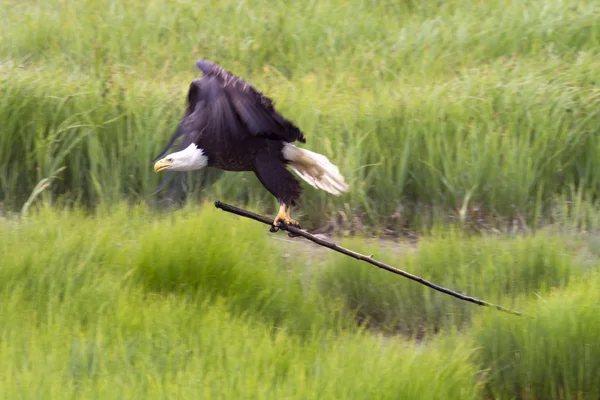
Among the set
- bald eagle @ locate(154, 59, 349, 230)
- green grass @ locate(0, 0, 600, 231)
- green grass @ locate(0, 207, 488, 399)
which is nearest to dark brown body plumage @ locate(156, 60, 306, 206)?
bald eagle @ locate(154, 59, 349, 230)

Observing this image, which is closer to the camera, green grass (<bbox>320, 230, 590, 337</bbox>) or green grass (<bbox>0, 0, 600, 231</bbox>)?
green grass (<bbox>320, 230, 590, 337</bbox>)

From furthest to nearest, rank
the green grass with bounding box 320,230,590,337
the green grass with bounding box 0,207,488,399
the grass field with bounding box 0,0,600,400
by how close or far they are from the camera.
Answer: the green grass with bounding box 320,230,590,337, the grass field with bounding box 0,0,600,400, the green grass with bounding box 0,207,488,399

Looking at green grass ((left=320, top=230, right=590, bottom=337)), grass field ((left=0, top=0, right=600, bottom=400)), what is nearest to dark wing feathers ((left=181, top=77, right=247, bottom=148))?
grass field ((left=0, top=0, right=600, bottom=400))

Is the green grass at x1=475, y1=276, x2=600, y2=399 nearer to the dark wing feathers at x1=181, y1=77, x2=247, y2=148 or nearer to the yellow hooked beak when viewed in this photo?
the dark wing feathers at x1=181, y1=77, x2=247, y2=148

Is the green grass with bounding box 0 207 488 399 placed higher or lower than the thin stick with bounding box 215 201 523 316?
lower

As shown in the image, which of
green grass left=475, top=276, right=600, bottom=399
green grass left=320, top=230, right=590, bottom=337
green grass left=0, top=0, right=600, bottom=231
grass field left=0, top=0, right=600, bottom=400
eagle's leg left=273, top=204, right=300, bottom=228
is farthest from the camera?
green grass left=0, top=0, right=600, bottom=231

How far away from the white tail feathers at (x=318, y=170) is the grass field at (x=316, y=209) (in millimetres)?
589

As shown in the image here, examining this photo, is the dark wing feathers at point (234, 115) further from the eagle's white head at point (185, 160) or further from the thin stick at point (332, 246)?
the thin stick at point (332, 246)

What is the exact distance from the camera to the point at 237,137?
3.17 meters

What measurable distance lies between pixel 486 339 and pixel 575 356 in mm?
339

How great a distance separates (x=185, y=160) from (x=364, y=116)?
238 centimetres

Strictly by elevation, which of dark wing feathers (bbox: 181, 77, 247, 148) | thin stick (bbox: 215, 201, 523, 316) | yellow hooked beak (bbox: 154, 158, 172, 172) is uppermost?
dark wing feathers (bbox: 181, 77, 247, 148)

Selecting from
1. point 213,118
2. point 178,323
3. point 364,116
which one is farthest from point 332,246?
point 364,116

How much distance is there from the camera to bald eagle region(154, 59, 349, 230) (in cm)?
312
